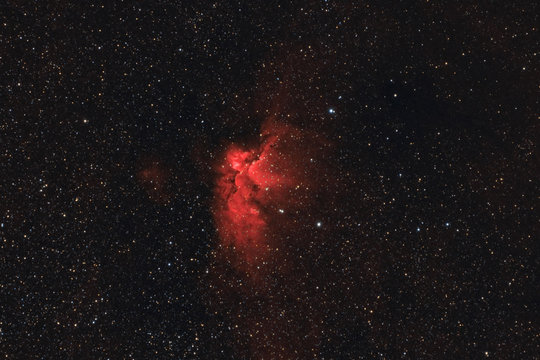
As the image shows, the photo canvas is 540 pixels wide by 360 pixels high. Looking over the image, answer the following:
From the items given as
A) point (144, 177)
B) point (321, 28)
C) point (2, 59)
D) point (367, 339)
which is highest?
point (2, 59)

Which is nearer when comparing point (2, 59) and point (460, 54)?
point (2, 59)

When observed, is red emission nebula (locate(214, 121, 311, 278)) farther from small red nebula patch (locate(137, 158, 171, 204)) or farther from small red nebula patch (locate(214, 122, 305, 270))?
small red nebula patch (locate(137, 158, 171, 204))

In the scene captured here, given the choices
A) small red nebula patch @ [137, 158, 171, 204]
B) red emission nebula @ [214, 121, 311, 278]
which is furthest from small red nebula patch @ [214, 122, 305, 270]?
small red nebula patch @ [137, 158, 171, 204]

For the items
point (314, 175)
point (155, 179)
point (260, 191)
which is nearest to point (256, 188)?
point (260, 191)

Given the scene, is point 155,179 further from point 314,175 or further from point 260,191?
point 314,175

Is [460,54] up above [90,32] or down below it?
below

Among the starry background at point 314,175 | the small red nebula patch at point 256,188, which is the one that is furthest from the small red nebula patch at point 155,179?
the small red nebula patch at point 256,188

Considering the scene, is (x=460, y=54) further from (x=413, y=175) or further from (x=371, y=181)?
(x=371, y=181)

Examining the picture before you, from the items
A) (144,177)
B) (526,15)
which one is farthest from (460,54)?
(144,177)
